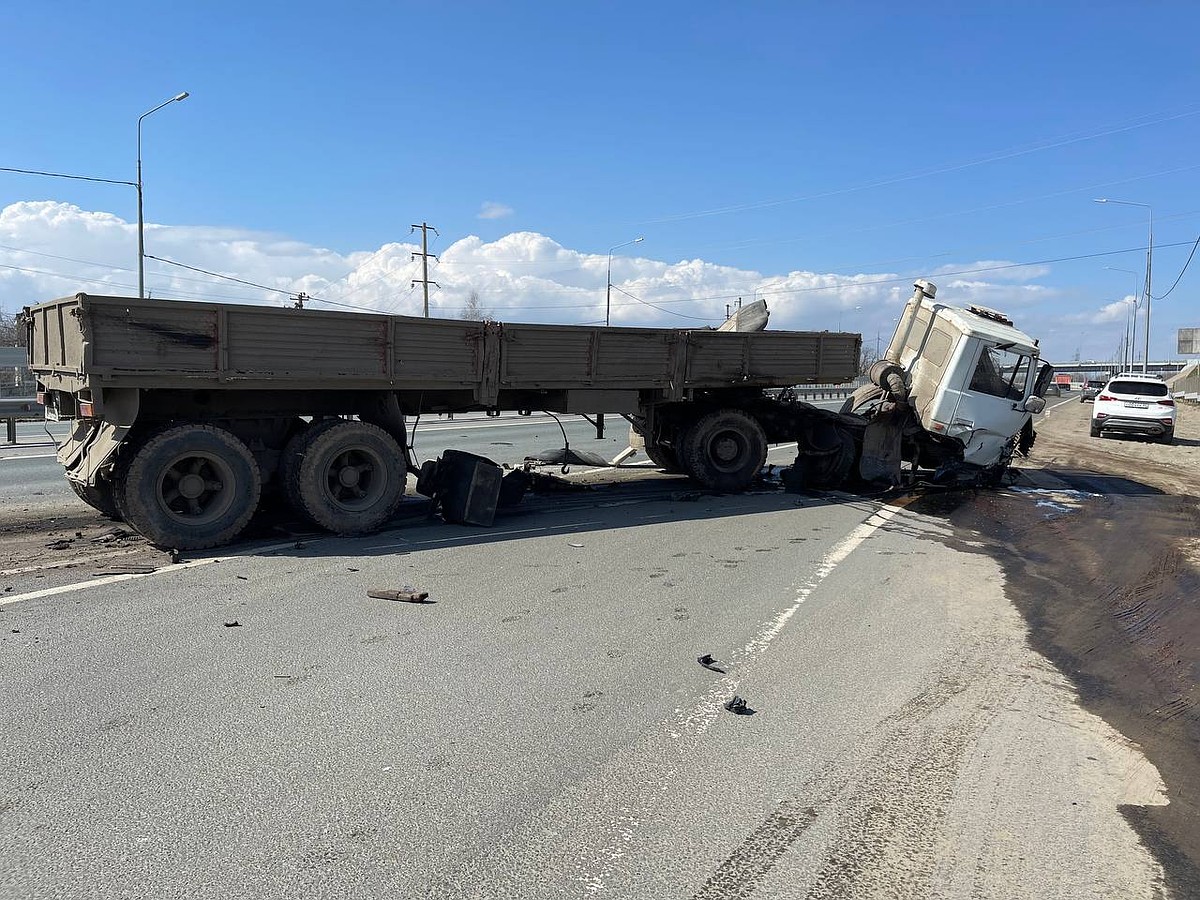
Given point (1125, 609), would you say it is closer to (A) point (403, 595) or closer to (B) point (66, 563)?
(A) point (403, 595)

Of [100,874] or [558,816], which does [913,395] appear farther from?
[100,874]

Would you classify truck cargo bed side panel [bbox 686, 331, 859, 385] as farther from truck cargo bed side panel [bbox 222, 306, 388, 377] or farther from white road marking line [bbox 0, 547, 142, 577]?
white road marking line [bbox 0, 547, 142, 577]

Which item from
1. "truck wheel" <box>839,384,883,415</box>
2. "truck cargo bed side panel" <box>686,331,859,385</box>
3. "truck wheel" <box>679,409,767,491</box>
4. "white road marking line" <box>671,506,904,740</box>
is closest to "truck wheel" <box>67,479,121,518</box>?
"white road marking line" <box>671,506,904,740</box>

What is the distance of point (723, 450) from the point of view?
1269 centimetres

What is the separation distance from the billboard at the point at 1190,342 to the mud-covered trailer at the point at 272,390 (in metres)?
65.0

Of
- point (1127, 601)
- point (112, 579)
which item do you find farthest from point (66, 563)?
point (1127, 601)

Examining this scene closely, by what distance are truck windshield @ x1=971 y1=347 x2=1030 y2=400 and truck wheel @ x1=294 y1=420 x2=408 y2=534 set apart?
8.42 m

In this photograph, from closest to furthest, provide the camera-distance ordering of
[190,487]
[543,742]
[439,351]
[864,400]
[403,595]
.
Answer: [543,742] < [403,595] < [190,487] < [439,351] < [864,400]

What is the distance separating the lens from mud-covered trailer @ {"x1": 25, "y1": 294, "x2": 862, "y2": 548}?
308 inches

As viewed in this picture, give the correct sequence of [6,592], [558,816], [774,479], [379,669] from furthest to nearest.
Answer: [774,479], [6,592], [379,669], [558,816]

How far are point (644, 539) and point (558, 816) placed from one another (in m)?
5.61

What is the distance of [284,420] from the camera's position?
906 centimetres

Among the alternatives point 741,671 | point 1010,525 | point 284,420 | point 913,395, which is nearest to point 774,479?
point 913,395

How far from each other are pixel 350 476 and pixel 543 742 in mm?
5558
